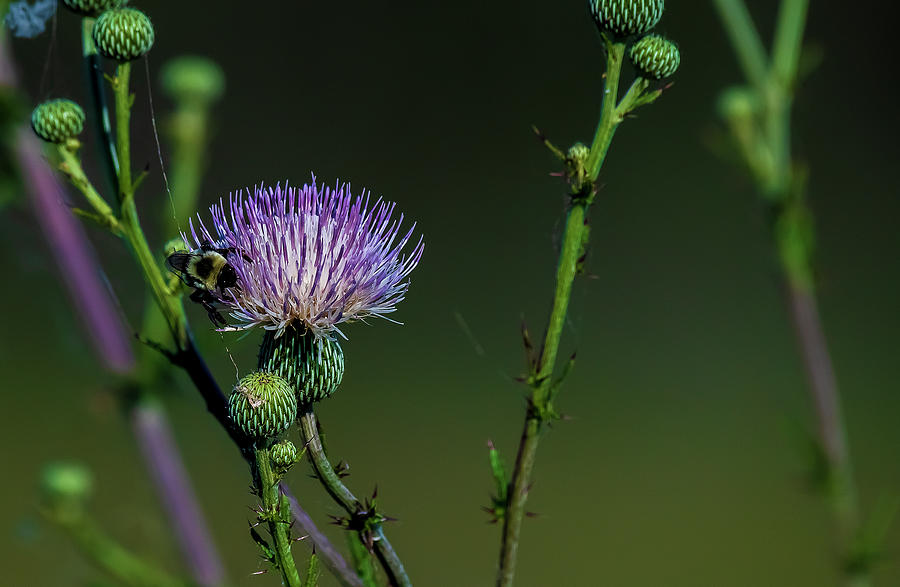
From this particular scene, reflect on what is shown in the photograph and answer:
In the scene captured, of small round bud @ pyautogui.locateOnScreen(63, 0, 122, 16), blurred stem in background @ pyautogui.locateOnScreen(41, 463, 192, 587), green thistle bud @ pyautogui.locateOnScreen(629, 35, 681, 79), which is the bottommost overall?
blurred stem in background @ pyautogui.locateOnScreen(41, 463, 192, 587)

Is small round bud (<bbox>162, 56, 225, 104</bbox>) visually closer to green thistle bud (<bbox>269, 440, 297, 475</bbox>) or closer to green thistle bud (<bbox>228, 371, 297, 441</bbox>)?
green thistle bud (<bbox>228, 371, 297, 441</bbox>)

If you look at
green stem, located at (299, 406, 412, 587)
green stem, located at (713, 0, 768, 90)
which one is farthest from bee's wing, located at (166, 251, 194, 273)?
green stem, located at (713, 0, 768, 90)

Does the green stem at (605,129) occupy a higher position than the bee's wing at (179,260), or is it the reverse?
the green stem at (605,129)

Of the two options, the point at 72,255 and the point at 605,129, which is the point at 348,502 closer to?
the point at 605,129

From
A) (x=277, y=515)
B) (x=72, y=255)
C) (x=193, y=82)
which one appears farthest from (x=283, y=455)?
(x=193, y=82)

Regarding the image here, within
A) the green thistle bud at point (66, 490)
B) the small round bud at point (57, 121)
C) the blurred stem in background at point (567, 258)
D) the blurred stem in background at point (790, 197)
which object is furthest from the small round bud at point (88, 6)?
the blurred stem in background at point (790, 197)

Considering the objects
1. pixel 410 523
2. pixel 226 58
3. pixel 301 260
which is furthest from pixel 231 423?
pixel 226 58

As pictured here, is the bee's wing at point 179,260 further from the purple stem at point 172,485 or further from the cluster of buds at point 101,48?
the purple stem at point 172,485
